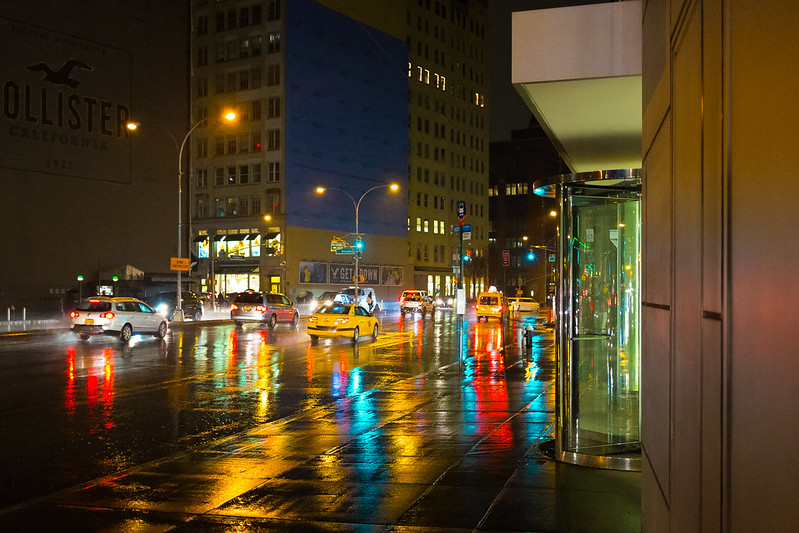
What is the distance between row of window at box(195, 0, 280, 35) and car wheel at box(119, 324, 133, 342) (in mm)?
55412

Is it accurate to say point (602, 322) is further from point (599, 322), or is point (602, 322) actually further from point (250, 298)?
point (250, 298)

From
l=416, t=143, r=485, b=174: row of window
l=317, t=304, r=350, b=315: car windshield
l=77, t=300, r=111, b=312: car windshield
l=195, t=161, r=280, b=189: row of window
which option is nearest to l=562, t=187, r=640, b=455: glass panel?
l=317, t=304, r=350, b=315: car windshield

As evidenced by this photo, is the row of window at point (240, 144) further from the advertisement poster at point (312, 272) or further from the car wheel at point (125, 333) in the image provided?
the car wheel at point (125, 333)

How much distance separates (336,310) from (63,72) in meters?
31.8

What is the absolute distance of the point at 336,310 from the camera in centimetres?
2967

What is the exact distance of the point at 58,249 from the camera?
2103 inches

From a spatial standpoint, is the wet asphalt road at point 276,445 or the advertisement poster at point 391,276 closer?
the wet asphalt road at point 276,445

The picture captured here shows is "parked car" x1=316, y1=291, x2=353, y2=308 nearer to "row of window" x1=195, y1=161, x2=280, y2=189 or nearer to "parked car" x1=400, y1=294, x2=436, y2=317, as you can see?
"parked car" x1=400, y1=294, x2=436, y2=317

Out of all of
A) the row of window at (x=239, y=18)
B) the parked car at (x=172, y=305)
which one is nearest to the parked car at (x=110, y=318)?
the parked car at (x=172, y=305)

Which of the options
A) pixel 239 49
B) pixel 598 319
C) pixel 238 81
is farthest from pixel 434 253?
pixel 598 319

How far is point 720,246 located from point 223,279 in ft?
276

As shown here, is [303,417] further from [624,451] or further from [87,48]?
[87,48]

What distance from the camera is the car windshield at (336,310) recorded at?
1158 inches

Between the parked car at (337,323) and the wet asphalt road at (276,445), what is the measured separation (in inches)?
269
